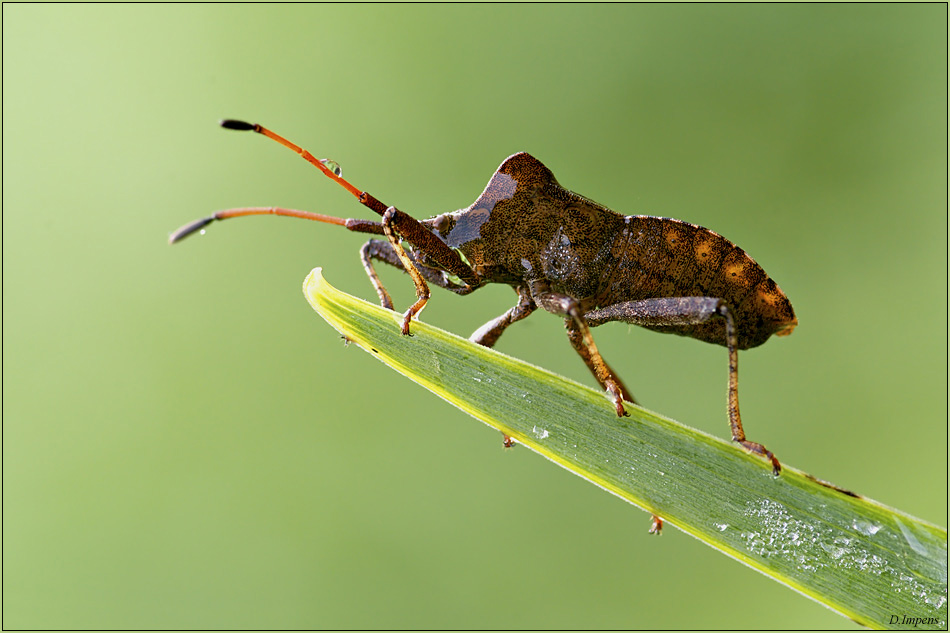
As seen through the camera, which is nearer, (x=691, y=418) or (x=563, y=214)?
(x=563, y=214)

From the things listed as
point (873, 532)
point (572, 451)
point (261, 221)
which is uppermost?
point (261, 221)

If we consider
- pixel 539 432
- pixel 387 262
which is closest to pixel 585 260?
pixel 387 262

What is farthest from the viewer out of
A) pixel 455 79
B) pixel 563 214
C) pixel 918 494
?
pixel 455 79

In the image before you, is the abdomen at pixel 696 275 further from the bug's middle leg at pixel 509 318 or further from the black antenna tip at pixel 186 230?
the black antenna tip at pixel 186 230

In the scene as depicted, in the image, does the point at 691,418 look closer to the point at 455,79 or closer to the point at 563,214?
the point at 563,214

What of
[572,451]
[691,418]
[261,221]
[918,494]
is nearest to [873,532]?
[572,451]

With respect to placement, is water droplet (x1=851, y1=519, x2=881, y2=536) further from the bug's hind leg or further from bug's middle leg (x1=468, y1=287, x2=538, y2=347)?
bug's middle leg (x1=468, y1=287, x2=538, y2=347)

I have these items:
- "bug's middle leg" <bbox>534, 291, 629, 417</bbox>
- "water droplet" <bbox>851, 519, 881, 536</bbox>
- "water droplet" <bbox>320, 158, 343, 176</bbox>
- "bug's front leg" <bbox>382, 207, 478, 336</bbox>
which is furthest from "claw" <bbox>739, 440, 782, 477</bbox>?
"water droplet" <bbox>320, 158, 343, 176</bbox>

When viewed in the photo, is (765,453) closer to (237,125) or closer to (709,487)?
(709,487)
